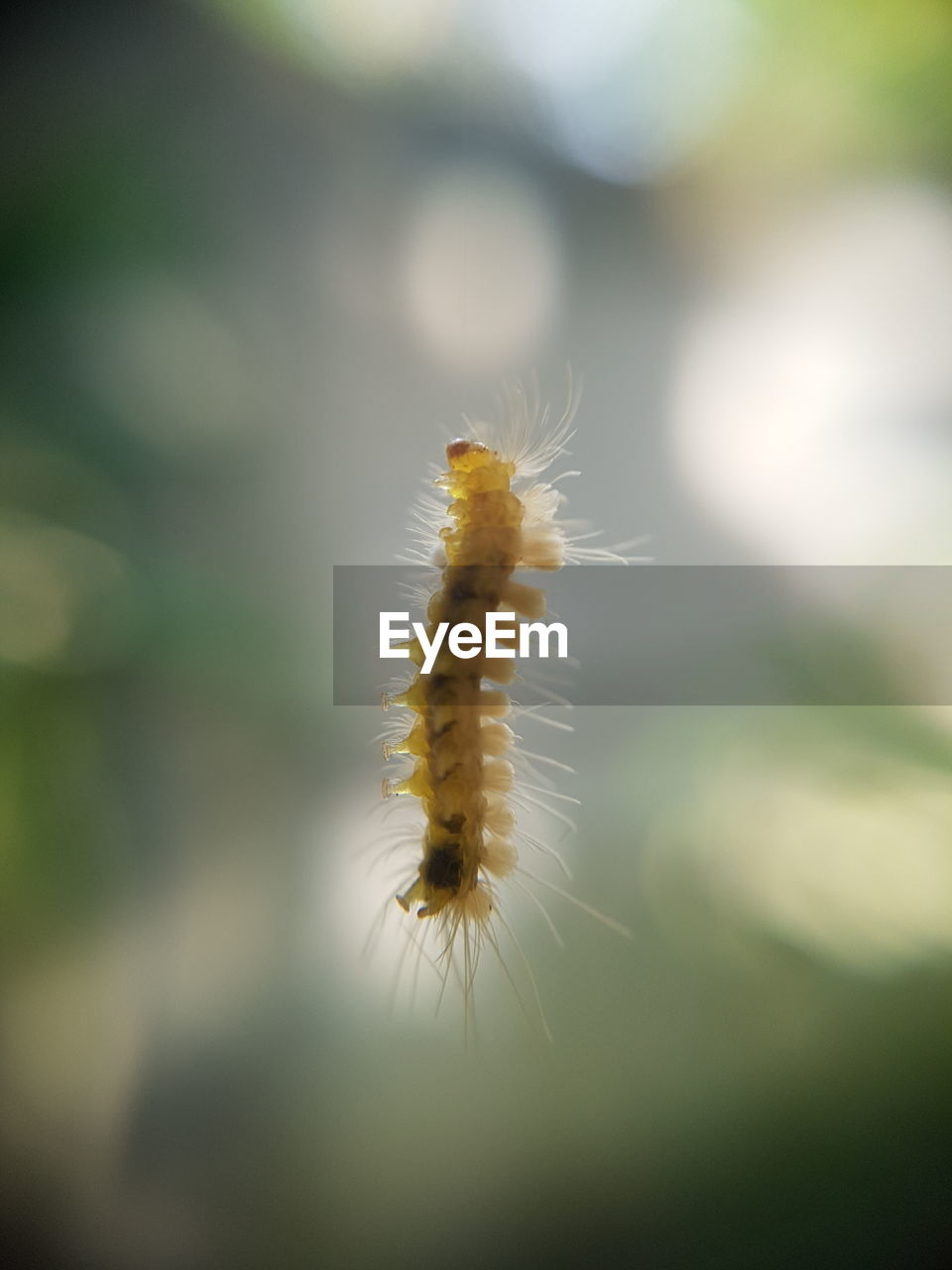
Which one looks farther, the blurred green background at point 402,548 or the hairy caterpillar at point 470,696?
the blurred green background at point 402,548

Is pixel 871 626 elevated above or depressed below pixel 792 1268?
above

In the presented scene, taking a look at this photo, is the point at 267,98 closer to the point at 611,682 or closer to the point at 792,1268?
the point at 611,682

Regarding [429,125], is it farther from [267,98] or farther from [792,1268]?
[792,1268]

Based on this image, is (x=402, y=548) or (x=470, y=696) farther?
(x=402, y=548)

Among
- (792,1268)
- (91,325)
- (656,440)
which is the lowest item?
(792,1268)

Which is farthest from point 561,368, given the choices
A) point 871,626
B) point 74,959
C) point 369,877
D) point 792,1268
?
point 792,1268

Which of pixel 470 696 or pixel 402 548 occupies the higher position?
pixel 402 548

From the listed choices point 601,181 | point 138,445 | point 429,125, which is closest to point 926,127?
point 601,181

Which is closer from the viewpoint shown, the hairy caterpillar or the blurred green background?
the hairy caterpillar
